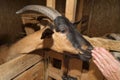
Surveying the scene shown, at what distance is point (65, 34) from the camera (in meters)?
1.46

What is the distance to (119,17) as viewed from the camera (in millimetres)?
2635

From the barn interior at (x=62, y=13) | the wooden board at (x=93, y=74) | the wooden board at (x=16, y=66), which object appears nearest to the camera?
the wooden board at (x=16, y=66)

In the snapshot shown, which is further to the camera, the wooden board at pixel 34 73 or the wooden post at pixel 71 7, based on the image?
the wooden board at pixel 34 73

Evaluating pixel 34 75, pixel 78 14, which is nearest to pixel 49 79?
pixel 34 75

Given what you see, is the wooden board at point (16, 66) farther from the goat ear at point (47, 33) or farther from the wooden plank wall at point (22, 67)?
the goat ear at point (47, 33)

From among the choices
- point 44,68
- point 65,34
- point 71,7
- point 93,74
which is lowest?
point 44,68

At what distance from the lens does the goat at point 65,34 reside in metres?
1.37

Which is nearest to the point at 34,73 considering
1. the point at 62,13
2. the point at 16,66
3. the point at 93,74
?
the point at 16,66

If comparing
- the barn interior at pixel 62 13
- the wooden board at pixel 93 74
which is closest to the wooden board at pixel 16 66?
the barn interior at pixel 62 13

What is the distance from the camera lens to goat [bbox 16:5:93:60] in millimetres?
1368

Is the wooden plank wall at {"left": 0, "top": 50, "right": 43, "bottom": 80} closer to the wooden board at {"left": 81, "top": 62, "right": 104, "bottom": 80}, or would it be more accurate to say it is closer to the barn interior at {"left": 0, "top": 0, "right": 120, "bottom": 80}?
the barn interior at {"left": 0, "top": 0, "right": 120, "bottom": 80}

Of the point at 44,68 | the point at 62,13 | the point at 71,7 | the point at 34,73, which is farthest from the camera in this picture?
the point at 62,13

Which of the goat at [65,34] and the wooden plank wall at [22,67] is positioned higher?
the goat at [65,34]

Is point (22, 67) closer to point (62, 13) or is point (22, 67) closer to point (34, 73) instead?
point (34, 73)
